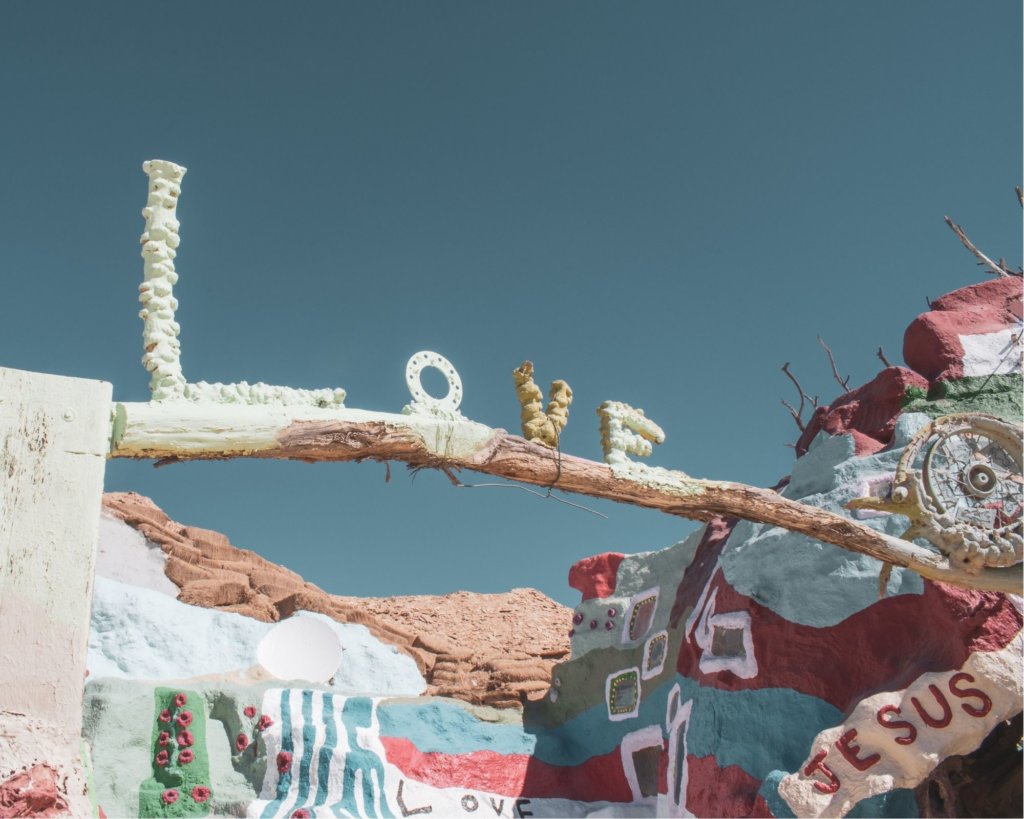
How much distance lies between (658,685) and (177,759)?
3741mm

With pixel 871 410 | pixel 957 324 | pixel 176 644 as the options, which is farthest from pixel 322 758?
pixel 957 324

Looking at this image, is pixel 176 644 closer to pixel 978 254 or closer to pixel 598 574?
pixel 598 574

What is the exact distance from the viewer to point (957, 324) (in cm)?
746

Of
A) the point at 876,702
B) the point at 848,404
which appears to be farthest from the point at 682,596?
the point at 876,702

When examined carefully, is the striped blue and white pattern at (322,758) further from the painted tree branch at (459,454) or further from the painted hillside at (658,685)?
the painted tree branch at (459,454)

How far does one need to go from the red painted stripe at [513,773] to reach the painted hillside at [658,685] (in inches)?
0.9

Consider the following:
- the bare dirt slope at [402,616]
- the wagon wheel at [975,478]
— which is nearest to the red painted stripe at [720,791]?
the wagon wheel at [975,478]

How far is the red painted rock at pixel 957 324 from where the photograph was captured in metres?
7.30

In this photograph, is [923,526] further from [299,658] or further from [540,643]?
[540,643]

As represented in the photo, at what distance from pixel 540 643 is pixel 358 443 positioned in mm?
10367

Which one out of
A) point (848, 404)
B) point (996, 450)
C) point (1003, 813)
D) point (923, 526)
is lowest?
point (1003, 813)

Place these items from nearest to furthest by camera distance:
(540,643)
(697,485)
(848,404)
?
(697,485) → (848,404) → (540,643)

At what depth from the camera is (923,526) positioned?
5.23m

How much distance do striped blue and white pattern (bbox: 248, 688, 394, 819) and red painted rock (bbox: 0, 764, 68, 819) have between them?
16.5 feet
